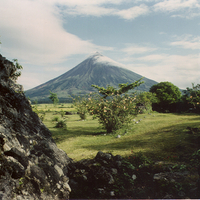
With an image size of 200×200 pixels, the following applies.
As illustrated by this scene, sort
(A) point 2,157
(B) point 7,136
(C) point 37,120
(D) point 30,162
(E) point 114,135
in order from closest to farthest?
(A) point 2,157 → (B) point 7,136 → (D) point 30,162 → (C) point 37,120 → (E) point 114,135

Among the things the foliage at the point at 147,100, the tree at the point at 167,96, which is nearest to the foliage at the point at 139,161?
the foliage at the point at 147,100

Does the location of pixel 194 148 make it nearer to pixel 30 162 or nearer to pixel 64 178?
pixel 64 178

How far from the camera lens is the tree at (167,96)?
1083 inches

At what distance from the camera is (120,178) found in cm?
446

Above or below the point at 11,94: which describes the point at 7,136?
below

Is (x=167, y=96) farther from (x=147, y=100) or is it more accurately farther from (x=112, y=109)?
(x=112, y=109)

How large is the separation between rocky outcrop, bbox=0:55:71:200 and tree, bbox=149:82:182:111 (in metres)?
26.1

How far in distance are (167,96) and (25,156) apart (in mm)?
28065

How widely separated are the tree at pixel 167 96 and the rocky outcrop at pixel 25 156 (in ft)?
85.6

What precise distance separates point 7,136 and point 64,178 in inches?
68.4

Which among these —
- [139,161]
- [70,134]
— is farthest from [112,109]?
[139,161]

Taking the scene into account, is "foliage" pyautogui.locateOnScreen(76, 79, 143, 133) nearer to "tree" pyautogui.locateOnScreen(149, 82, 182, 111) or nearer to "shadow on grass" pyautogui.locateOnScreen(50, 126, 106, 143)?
"shadow on grass" pyautogui.locateOnScreen(50, 126, 106, 143)

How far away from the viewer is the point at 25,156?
3.31 meters

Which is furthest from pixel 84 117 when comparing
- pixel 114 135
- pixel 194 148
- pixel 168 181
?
pixel 168 181
